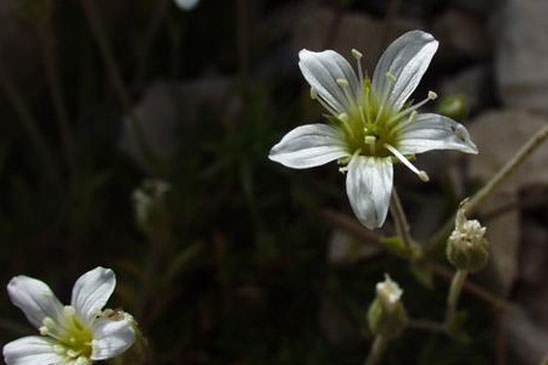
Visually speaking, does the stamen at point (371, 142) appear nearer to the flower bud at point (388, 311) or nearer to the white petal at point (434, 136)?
the white petal at point (434, 136)

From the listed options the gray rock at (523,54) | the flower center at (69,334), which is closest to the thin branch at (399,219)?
the flower center at (69,334)

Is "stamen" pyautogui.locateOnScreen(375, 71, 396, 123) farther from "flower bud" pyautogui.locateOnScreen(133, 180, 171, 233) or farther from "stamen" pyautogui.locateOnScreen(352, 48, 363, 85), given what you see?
"flower bud" pyautogui.locateOnScreen(133, 180, 171, 233)

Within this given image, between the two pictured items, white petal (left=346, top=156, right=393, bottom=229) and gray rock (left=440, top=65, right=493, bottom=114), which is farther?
gray rock (left=440, top=65, right=493, bottom=114)

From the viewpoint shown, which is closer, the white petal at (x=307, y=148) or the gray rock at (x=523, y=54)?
the white petal at (x=307, y=148)

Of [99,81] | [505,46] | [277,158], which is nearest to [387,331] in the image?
[277,158]

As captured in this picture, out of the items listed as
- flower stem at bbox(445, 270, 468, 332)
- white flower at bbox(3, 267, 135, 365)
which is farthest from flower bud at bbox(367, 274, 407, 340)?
white flower at bbox(3, 267, 135, 365)

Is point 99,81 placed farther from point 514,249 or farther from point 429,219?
point 514,249
